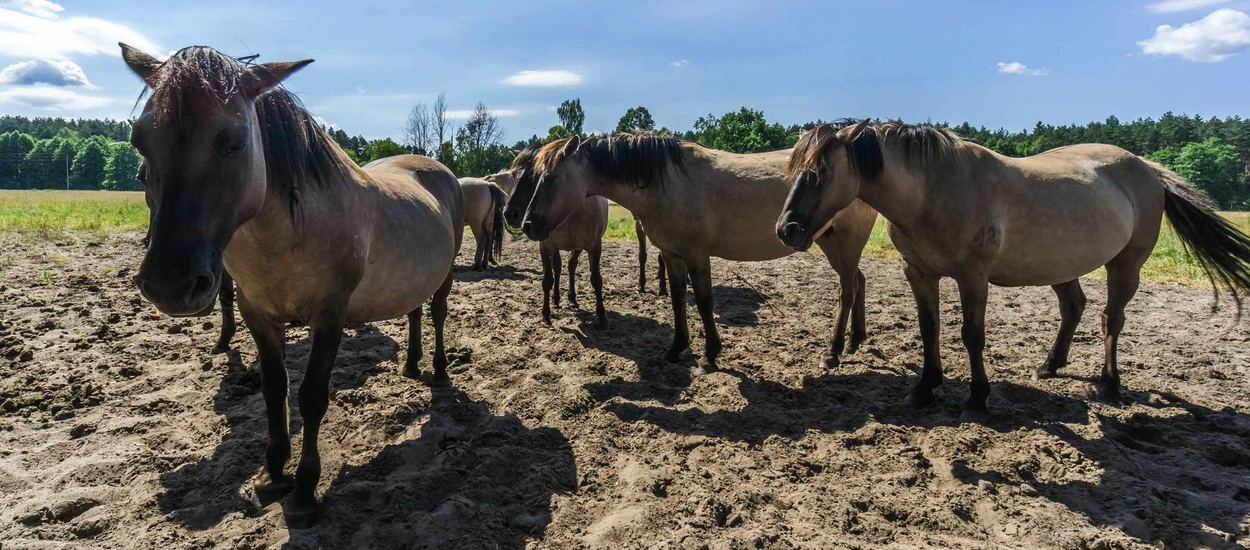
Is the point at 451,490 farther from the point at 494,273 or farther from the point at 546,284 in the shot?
the point at 494,273

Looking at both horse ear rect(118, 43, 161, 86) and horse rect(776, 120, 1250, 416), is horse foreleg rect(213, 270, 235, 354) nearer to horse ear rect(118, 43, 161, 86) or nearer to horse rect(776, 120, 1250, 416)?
horse ear rect(118, 43, 161, 86)

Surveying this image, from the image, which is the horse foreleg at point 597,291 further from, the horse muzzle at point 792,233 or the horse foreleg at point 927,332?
the horse foreleg at point 927,332

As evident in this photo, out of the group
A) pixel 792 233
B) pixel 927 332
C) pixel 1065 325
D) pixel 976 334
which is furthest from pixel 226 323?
pixel 1065 325

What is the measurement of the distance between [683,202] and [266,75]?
3.69 meters

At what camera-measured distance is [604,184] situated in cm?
575

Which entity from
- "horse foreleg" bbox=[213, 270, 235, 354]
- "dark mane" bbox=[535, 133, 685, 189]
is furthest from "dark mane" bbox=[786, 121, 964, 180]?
"horse foreleg" bbox=[213, 270, 235, 354]

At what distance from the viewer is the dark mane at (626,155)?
18.4ft

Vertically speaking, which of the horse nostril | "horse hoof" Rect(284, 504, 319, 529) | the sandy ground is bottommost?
"horse hoof" Rect(284, 504, 319, 529)

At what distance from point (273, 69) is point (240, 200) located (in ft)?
2.03

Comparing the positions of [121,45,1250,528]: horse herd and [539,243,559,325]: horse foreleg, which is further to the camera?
[539,243,559,325]: horse foreleg

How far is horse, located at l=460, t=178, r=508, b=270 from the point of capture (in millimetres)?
10492

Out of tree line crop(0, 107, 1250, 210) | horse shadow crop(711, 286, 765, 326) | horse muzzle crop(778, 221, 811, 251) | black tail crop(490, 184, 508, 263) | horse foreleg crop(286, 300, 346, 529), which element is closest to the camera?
horse foreleg crop(286, 300, 346, 529)

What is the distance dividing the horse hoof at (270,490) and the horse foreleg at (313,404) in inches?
8.4

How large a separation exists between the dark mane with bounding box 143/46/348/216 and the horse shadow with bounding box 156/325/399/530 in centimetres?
158
